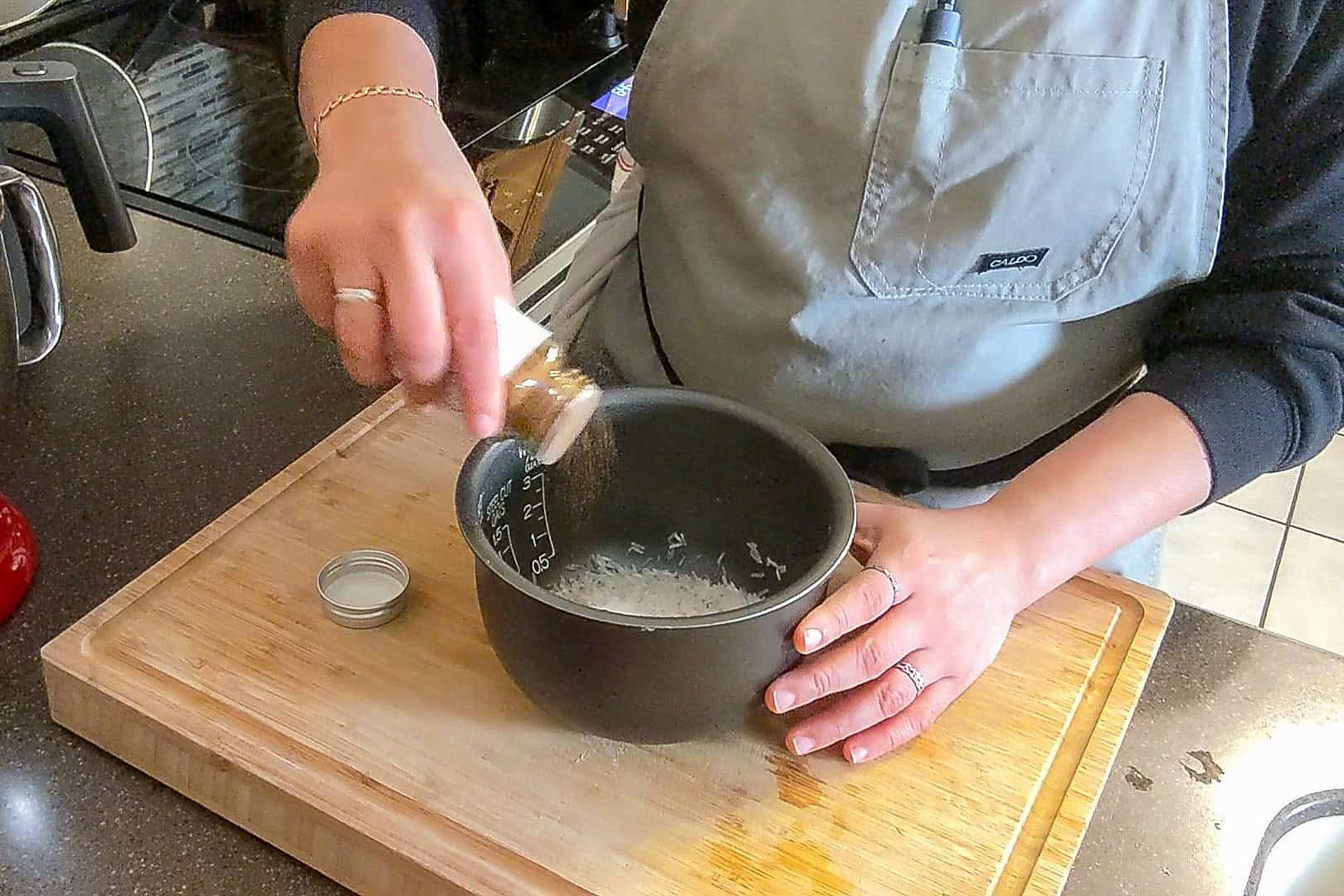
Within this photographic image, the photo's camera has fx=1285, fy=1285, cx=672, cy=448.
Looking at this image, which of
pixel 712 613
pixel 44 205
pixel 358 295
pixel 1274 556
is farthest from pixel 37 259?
pixel 1274 556

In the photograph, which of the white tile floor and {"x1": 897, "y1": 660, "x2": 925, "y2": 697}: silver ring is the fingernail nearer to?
{"x1": 897, "y1": 660, "x2": 925, "y2": 697}: silver ring

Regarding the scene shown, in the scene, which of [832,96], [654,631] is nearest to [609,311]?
[832,96]

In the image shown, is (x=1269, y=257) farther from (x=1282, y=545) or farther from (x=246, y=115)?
(x=1282, y=545)

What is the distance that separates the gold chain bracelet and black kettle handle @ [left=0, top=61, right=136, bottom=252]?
0.21 m

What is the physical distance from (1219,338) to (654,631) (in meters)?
0.39

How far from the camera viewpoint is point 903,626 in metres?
0.63

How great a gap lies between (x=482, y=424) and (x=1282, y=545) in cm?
184

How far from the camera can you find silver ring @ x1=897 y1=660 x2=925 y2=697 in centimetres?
63

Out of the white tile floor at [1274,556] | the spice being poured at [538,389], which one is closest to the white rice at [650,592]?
the spice being poured at [538,389]

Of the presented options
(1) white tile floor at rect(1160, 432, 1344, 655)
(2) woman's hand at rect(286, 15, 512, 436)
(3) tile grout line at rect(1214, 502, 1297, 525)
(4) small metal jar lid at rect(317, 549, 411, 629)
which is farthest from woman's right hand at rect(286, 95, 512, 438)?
(3) tile grout line at rect(1214, 502, 1297, 525)

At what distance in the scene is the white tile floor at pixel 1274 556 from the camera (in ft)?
6.31

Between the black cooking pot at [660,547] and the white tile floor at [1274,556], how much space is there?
1.42 metres

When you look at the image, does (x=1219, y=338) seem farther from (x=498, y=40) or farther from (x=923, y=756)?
(x=498, y=40)

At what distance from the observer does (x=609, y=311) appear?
846 millimetres
